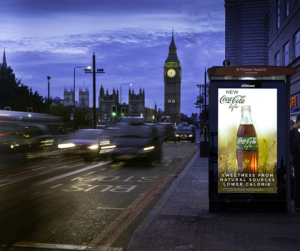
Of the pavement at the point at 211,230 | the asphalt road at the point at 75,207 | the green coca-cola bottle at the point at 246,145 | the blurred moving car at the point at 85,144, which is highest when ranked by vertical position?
the green coca-cola bottle at the point at 246,145

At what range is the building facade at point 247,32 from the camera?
237ft

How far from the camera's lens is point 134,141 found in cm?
1633

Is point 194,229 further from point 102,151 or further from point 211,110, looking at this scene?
point 102,151

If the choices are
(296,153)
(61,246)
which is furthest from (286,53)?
(61,246)

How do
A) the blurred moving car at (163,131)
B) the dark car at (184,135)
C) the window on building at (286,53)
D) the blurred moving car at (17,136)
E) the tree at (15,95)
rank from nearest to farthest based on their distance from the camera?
1. the blurred moving car at (17,136)
2. the blurred moving car at (163,131)
3. the window on building at (286,53)
4. the dark car at (184,135)
5. the tree at (15,95)

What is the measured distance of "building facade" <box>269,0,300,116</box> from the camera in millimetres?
22516

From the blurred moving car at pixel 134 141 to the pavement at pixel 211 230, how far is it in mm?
8745

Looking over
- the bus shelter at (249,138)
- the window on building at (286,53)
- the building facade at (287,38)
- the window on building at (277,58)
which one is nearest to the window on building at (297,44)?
the building facade at (287,38)

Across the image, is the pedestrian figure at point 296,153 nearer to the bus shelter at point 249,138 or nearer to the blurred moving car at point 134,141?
the bus shelter at point 249,138

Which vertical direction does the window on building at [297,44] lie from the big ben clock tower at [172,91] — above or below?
below

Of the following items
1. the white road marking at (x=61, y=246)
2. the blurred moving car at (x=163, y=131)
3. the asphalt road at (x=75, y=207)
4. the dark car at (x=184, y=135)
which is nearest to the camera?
the white road marking at (x=61, y=246)

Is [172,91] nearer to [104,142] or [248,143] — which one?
[104,142]

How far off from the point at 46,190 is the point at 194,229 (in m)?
5.23

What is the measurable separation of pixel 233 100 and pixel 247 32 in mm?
75043
